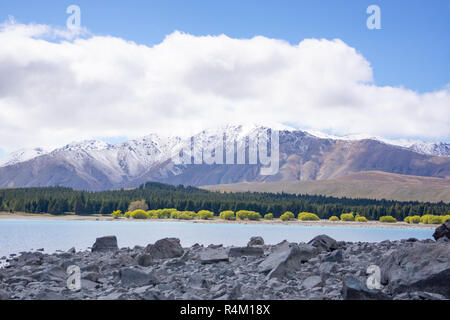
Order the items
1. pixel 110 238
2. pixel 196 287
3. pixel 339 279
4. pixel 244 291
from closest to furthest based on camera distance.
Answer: pixel 244 291, pixel 196 287, pixel 339 279, pixel 110 238

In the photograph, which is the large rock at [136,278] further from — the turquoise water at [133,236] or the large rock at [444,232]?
the turquoise water at [133,236]

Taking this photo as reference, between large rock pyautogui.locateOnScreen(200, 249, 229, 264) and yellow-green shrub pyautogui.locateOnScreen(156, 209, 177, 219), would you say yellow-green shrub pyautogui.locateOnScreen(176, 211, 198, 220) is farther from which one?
large rock pyautogui.locateOnScreen(200, 249, 229, 264)

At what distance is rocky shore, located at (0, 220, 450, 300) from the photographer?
14.7 meters

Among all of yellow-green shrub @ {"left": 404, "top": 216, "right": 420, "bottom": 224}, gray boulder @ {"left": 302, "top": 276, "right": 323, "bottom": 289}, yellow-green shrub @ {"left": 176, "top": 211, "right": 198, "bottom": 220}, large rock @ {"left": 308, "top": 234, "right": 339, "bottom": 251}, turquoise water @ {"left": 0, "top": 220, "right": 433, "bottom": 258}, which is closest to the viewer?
gray boulder @ {"left": 302, "top": 276, "right": 323, "bottom": 289}

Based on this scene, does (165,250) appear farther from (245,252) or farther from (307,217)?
(307,217)

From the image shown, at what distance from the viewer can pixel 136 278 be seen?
58.2 feet

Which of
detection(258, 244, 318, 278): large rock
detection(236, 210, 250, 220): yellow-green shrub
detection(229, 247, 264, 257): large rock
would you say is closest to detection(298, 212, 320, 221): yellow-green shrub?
detection(236, 210, 250, 220): yellow-green shrub

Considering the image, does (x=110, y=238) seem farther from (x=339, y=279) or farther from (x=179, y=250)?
(x=339, y=279)

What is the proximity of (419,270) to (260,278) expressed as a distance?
5.83m

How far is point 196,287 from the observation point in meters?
16.5

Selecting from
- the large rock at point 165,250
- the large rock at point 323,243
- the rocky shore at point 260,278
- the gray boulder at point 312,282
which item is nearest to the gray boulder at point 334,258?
the rocky shore at point 260,278

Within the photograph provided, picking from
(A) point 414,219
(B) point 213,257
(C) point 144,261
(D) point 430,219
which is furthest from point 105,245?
(D) point 430,219
